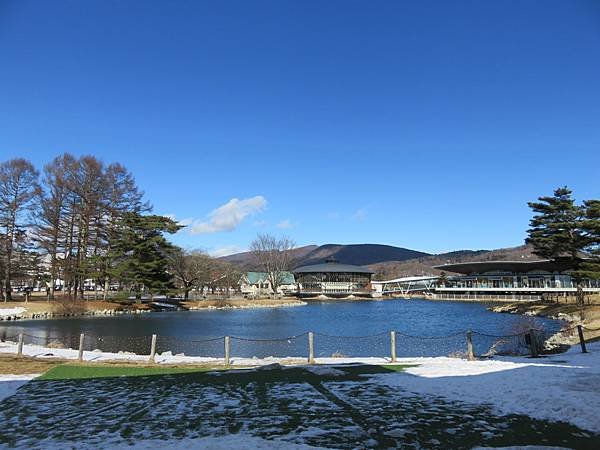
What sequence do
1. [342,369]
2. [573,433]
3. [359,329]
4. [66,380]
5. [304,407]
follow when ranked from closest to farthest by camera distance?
[573,433] < [304,407] < [66,380] < [342,369] < [359,329]

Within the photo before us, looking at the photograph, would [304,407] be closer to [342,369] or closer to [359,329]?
[342,369]

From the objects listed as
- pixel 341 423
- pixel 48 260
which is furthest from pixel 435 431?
pixel 48 260

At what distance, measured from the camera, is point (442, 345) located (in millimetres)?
23109

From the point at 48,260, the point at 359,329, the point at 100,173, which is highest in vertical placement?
the point at 100,173

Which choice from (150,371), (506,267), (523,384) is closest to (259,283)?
(506,267)

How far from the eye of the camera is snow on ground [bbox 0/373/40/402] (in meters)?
10.0

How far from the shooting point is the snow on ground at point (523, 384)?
7.82m

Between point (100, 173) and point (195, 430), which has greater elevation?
point (100, 173)

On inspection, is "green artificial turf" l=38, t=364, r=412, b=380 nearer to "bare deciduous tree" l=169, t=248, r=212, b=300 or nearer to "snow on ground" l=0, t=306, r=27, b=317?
"snow on ground" l=0, t=306, r=27, b=317

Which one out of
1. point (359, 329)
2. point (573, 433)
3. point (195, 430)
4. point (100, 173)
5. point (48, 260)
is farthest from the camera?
point (48, 260)

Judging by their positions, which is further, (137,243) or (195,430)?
(137,243)

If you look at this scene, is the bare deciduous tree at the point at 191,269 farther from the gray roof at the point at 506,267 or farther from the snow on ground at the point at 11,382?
the snow on ground at the point at 11,382

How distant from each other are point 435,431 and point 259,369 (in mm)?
7193

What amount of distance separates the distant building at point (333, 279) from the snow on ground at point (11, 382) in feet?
345
